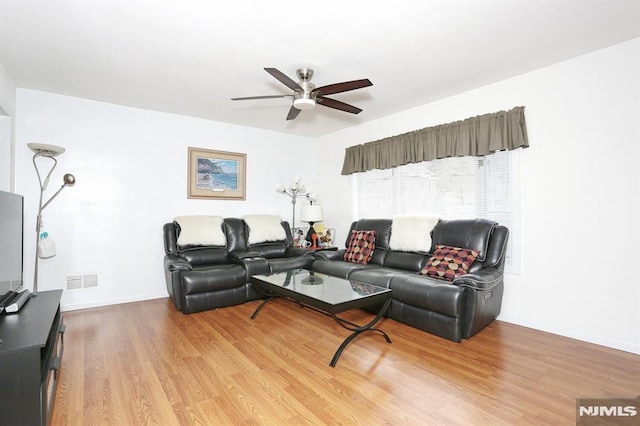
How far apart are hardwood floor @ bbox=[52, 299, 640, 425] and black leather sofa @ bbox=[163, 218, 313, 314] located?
400 mm

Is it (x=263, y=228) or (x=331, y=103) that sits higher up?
(x=331, y=103)

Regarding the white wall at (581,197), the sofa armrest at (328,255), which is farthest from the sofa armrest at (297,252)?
the white wall at (581,197)

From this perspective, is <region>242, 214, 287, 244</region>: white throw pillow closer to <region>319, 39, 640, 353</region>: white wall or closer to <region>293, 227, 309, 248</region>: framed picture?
<region>293, 227, 309, 248</region>: framed picture

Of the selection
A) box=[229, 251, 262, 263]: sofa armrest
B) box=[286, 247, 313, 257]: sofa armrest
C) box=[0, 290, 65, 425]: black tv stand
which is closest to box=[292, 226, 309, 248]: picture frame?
box=[286, 247, 313, 257]: sofa armrest

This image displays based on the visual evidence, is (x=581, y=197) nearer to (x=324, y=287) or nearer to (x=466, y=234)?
(x=466, y=234)

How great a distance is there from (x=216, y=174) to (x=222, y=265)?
1498 millimetres

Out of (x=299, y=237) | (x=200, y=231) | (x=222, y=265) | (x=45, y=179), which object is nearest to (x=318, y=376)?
(x=222, y=265)

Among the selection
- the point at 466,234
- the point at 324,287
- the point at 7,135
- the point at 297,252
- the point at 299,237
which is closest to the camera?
the point at 324,287

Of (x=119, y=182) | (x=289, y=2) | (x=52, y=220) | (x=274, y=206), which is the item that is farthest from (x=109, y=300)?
(x=289, y=2)

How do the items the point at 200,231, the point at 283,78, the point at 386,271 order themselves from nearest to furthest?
the point at 283,78 → the point at 386,271 → the point at 200,231

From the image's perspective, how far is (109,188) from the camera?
3.83 meters

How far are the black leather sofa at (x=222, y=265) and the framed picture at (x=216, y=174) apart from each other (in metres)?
A: 0.51

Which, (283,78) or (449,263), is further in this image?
(449,263)

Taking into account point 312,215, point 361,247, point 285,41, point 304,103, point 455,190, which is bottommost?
point 361,247
